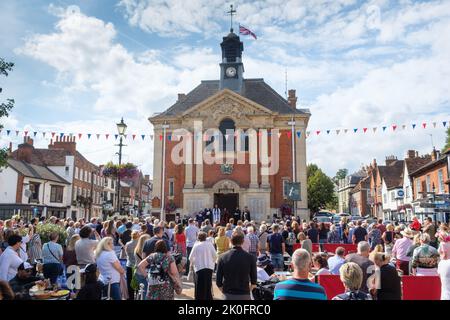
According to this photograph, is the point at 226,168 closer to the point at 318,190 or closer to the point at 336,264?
the point at 336,264

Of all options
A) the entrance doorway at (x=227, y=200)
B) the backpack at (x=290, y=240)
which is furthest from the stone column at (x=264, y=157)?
the backpack at (x=290, y=240)

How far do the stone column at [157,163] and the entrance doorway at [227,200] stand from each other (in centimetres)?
545

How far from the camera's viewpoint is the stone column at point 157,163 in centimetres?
3525

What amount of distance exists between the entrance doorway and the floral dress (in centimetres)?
2739

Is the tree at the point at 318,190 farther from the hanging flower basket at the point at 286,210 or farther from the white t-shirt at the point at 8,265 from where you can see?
the white t-shirt at the point at 8,265

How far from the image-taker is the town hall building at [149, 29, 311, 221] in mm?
33719

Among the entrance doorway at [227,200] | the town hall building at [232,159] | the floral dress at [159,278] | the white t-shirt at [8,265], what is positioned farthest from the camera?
the entrance doorway at [227,200]

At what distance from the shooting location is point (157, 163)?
35.8 meters

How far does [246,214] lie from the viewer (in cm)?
3073

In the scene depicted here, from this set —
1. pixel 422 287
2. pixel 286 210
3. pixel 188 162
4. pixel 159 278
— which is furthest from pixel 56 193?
pixel 422 287

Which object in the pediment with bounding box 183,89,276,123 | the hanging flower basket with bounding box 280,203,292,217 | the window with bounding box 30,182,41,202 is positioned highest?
the pediment with bounding box 183,89,276,123

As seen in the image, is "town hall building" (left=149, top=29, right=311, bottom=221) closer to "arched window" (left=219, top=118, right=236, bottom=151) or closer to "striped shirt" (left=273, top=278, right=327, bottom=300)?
"arched window" (left=219, top=118, right=236, bottom=151)

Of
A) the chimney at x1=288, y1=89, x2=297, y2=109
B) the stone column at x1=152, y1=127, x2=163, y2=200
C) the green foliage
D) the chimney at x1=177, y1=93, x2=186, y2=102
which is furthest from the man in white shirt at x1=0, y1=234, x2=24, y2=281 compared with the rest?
the chimney at x1=288, y1=89, x2=297, y2=109
